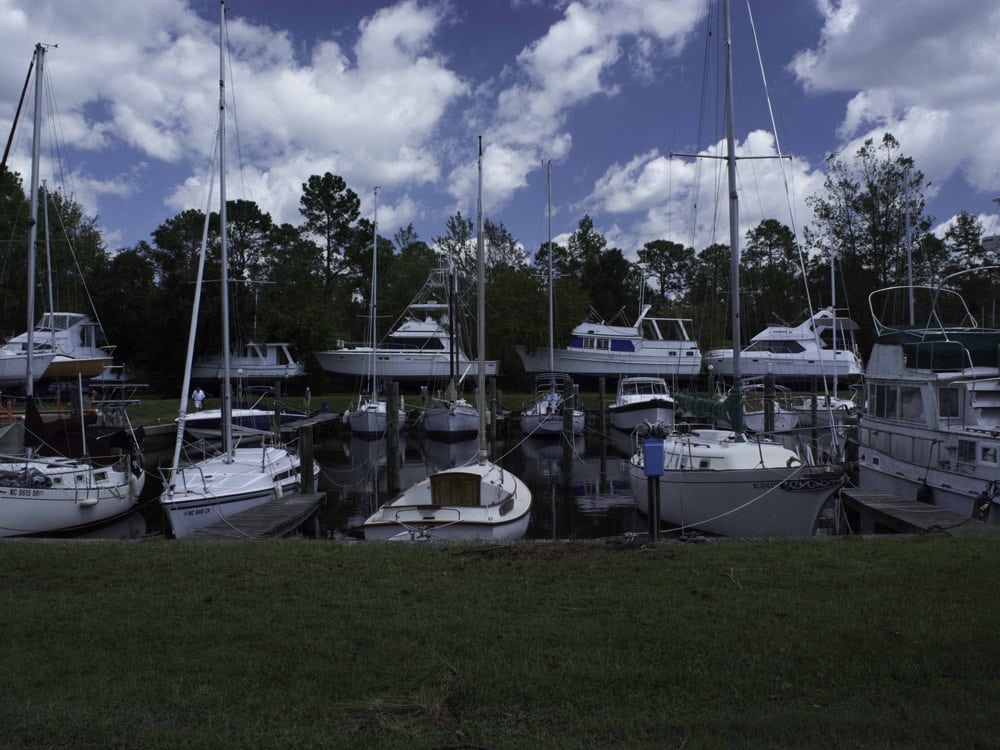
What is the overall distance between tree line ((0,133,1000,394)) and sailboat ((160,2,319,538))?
23.2m

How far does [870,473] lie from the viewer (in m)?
18.6

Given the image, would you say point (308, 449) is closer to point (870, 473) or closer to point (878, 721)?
point (870, 473)

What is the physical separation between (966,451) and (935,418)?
5.05 ft

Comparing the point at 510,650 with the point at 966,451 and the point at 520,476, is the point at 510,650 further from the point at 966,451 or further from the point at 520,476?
the point at 520,476

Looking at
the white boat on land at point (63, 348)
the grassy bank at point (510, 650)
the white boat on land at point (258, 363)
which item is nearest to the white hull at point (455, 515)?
the grassy bank at point (510, 650)

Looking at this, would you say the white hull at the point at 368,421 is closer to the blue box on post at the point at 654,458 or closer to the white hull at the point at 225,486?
the white hull at the point at 225,486

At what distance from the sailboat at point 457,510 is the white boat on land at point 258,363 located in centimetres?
3876

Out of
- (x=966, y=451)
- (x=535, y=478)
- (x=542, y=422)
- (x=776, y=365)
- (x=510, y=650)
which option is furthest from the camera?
(x=776, y=365)

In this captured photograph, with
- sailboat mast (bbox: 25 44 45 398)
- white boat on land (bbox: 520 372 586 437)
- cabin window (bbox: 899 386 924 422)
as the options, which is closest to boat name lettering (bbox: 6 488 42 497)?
sailboat mast (bbox: 25 44 45 398)

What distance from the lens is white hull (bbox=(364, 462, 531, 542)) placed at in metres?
12.5

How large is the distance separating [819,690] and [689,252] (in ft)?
277

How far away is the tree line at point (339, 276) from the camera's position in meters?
50.2

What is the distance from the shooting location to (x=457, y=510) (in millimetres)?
13055

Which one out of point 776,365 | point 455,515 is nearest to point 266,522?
point 455,515
